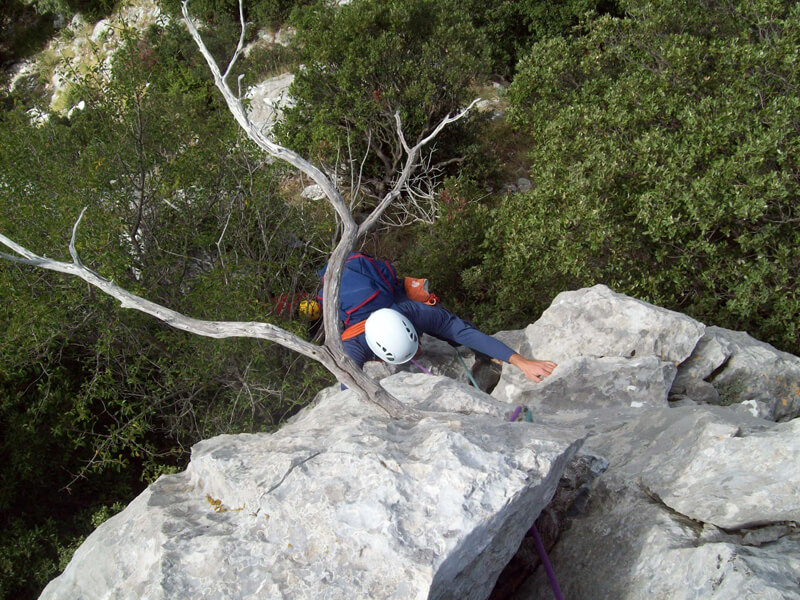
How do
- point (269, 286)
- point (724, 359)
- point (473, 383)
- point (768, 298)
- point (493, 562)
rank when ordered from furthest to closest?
1. point (269, 286)
2. point (768, 298)
3. point (473, 383)
4. point (724, 359)
5. point (493, 562)

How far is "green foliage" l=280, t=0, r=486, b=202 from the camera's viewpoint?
35.2 ft

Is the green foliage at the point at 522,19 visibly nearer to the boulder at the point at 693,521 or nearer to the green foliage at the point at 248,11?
the green foliage at the point at 248,11

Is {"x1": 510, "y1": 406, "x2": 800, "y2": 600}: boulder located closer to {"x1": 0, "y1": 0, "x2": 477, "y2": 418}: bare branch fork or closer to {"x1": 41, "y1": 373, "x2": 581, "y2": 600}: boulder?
{"x1": 41, "y1": 373, "x2": 581, "y2": 600}: boulder

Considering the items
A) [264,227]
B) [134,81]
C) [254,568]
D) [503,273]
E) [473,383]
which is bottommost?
[503,273]

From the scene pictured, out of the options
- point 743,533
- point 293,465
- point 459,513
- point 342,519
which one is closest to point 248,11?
point 293,465

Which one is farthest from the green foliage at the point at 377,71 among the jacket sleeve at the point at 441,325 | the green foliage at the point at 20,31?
the green foliage at the point at 20,31

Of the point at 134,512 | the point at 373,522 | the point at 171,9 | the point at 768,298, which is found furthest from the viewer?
the point at 171,9

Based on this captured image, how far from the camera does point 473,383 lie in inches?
226

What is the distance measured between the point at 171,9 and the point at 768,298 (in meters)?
17.2

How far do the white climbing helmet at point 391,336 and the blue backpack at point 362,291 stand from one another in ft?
2.18

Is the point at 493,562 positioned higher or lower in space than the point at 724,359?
higher

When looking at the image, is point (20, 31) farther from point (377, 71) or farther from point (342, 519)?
point (342, 519)

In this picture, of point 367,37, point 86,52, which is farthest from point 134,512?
point 86,52

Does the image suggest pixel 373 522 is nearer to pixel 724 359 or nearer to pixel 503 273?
pixel 724 359
